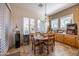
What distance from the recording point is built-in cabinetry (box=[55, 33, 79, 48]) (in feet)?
15.3

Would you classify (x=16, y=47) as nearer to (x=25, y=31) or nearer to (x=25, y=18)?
(x=25, y=31)

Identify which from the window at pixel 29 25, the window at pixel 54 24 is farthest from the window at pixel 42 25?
the window at pixel 54 24

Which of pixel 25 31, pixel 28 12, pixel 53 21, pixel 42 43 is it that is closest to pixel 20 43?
pixel 25 31

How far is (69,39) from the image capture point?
16.7 ft

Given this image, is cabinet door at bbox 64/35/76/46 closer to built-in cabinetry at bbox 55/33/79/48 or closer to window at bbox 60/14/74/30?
built-in cabinetry at bbox 55/33/79/48

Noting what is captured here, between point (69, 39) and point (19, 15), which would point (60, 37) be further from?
point (19, 15)

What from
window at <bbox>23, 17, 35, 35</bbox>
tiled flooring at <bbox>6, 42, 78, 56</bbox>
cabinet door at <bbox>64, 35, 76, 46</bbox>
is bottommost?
tiled flooring at <bbox>6, 42, 78, 56</bbox>

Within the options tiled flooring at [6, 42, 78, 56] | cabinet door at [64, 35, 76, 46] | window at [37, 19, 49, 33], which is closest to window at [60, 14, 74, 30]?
cabinet door at [64, 35, 76, 46]

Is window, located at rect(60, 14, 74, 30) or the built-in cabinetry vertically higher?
window, located at rect(60, 14, 74, 30)

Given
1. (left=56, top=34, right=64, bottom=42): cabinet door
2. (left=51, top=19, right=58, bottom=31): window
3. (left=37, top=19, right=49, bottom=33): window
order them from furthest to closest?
(left=51, top=19, right=58, bottom=31): window → (left=56, top=34, right=64, bottom=42): cabinet door → (left=37, top=19, right=49, bottom=33): window

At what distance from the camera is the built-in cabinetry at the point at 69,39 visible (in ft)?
15.3

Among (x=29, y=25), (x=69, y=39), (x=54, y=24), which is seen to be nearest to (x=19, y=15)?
(x=29, y=25)

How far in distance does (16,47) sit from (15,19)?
1.36m

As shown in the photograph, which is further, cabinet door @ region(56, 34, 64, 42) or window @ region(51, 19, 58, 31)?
window @ region(51, 19, 58, 31)
